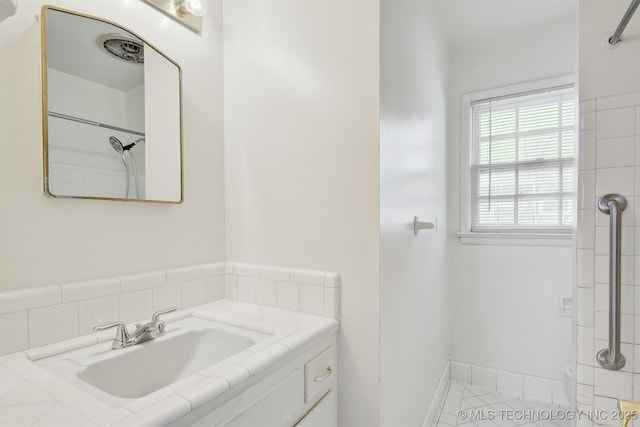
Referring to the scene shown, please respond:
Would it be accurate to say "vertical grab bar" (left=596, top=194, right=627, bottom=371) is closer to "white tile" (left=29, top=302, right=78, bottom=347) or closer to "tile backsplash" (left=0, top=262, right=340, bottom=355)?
"tile backsplash" (left=0, top=262, right=340, bottom=355)

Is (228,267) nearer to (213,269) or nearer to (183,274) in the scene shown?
(213,269)

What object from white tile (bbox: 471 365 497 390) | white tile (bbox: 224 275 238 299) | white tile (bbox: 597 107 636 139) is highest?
white tile (bbox: 597 107 636 139)

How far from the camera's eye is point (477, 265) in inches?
92.7

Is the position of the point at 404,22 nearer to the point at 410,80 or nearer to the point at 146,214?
the point at 410,80

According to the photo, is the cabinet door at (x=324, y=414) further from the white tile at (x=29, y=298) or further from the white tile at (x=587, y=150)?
the white tile at (x=587, y=150)

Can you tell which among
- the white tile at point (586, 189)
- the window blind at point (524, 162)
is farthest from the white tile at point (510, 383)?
the white tile at point (586, 189)

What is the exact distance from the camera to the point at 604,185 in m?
1.13

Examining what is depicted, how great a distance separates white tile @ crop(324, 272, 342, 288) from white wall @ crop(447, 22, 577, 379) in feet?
5.27

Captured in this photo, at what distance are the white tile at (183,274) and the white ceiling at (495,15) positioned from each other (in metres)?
2.22

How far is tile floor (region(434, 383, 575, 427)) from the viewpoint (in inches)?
73.9

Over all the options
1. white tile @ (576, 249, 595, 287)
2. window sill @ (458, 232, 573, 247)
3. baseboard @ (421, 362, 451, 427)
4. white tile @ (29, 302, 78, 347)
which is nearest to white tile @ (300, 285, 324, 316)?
white tile @ (29, 302, 78, 347)

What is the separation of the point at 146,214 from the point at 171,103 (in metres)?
0.47

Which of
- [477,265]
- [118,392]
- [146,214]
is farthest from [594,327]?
[146,214]

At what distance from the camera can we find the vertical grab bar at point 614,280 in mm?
1052
